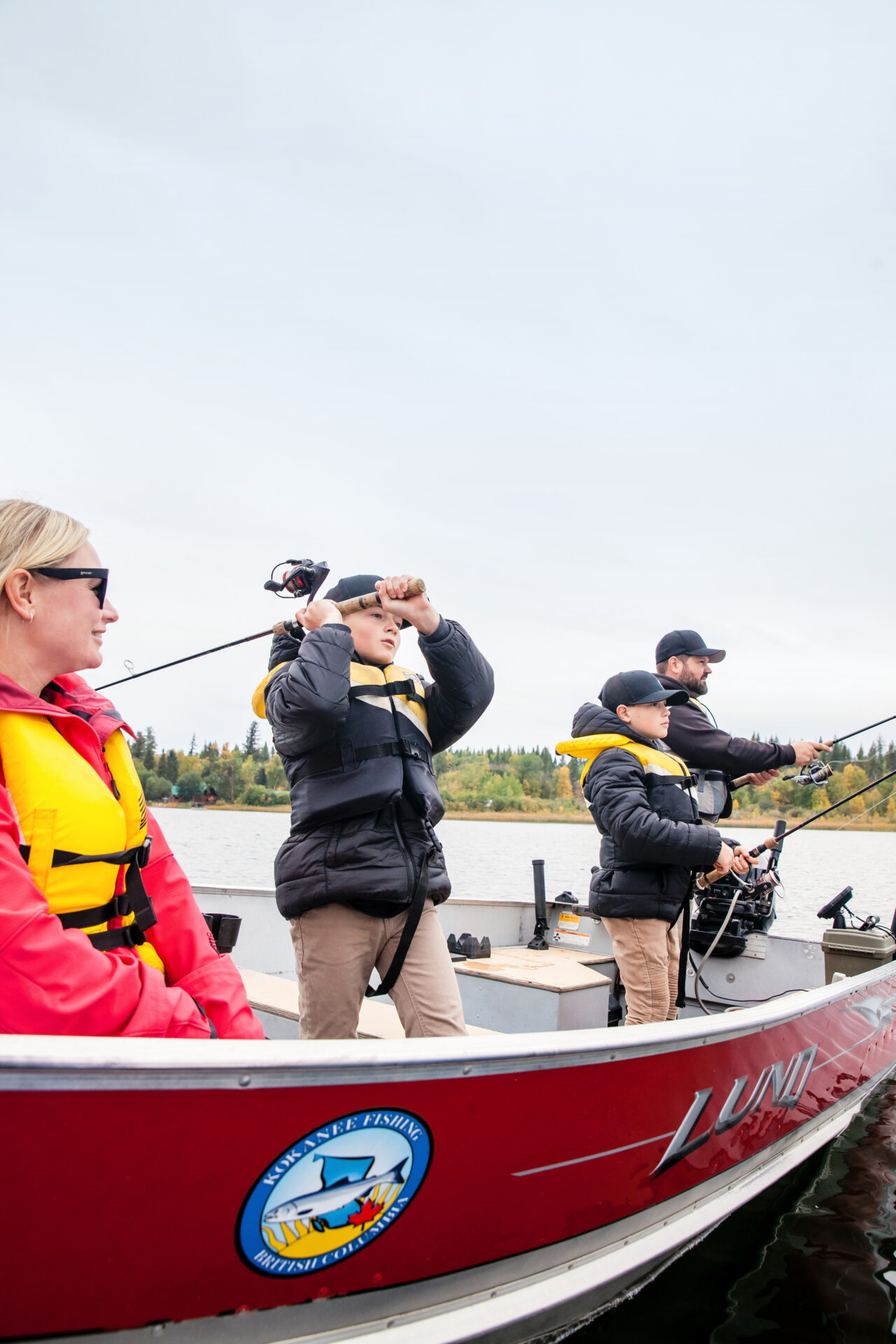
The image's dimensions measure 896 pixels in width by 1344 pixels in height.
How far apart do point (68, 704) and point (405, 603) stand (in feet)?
3.46

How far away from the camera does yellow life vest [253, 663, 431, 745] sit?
2531mm

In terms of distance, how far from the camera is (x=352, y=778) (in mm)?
2375

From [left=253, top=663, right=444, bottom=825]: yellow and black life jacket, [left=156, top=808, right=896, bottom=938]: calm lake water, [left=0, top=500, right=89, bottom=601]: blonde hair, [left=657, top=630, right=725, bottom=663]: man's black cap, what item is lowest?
[left=156, top=808, right=896, bottom=938]: calm lake water

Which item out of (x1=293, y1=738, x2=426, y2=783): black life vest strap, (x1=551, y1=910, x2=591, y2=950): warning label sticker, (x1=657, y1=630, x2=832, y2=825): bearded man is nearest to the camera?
(x1=293, y1=738, x2=426, y2=783): black life vest strap

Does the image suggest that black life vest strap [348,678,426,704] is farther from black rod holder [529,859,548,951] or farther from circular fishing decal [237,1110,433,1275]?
black rod holder [529,859,548,951]

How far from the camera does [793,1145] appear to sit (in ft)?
12.9

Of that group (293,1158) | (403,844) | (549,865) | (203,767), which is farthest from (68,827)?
(203,767)

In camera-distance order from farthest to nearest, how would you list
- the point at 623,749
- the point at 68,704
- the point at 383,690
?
the point at 623,749
the point at 383,690
the point at 68,704

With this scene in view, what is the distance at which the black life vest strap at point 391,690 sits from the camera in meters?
2.52

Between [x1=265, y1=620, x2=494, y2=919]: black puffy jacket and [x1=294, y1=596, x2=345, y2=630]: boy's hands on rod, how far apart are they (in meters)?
0.10

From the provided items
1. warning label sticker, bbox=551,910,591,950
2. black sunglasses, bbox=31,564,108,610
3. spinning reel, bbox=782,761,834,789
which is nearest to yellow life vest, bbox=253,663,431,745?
black sunglasses, bbox=31,564,108,610

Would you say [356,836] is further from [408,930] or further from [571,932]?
[571,932]

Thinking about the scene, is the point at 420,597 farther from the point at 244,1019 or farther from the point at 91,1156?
the point at 91,1156

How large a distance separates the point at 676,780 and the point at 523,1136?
2.03 meters
